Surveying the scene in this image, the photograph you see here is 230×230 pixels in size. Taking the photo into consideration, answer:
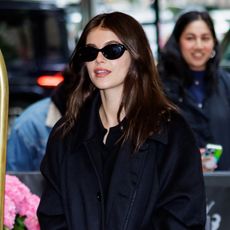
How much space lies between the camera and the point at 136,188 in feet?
7.44

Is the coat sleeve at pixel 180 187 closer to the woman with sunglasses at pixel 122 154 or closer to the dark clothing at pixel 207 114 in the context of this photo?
the woman with sunglasses at pixel 122 154

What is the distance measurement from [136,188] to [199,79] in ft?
6.27

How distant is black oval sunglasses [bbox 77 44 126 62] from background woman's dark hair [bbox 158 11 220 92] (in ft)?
5.22

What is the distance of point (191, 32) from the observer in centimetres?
407

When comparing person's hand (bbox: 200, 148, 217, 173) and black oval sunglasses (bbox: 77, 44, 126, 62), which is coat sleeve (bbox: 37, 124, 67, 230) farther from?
person's hand (bbox: 200, 148, 217, 173)

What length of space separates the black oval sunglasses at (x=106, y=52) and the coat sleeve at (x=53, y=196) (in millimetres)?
347

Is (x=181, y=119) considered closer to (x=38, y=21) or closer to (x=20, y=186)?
(x=20, y=186)

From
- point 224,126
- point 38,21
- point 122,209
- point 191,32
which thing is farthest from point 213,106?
point 38,21

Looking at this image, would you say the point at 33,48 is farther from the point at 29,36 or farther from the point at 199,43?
the point at 199,43

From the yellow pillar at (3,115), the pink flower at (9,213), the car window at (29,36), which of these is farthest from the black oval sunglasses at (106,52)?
the car window at (29,36)

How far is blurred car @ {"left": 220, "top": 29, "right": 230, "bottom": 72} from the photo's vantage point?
624 centimetres

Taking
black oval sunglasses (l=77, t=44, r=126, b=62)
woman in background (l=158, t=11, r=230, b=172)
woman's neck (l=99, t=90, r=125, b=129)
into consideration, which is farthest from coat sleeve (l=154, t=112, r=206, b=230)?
woman in background (l=158, t=11, r=230, b=172)

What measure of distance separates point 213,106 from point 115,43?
5.52 ft

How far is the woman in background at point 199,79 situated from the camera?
386cm
